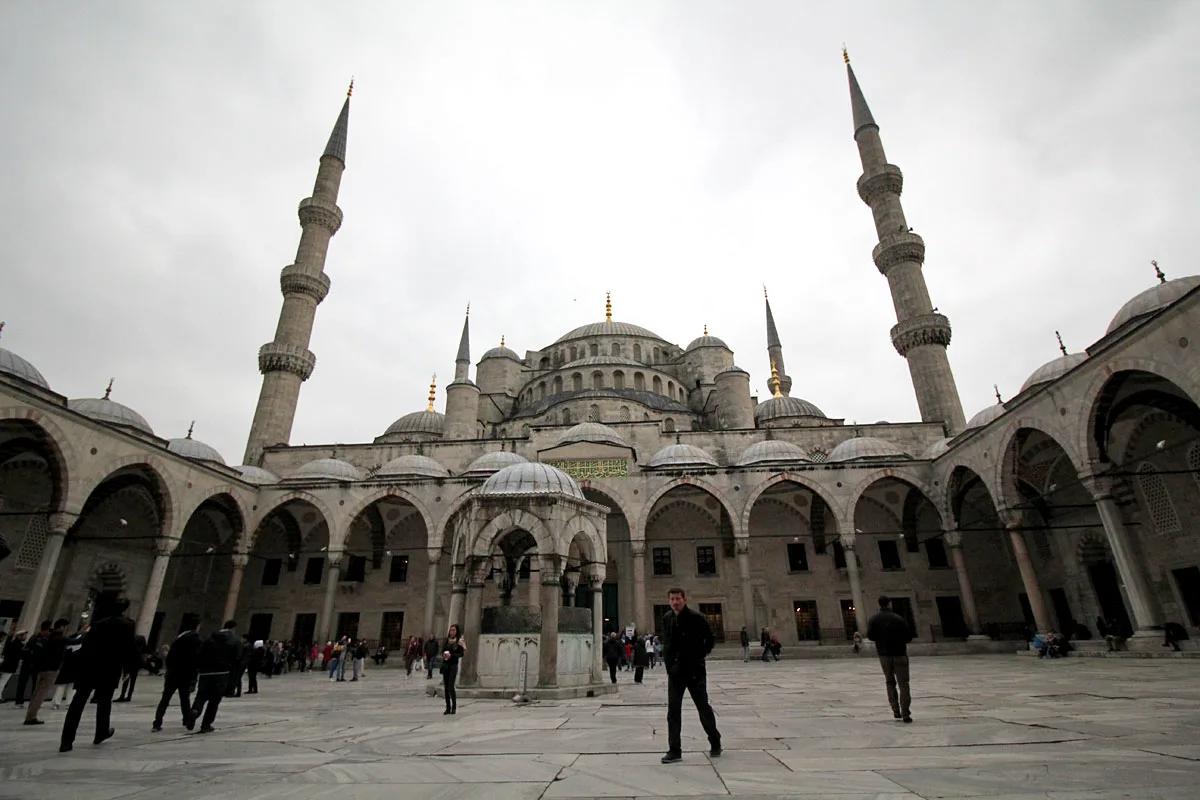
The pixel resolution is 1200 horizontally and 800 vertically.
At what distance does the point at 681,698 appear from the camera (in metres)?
3.54

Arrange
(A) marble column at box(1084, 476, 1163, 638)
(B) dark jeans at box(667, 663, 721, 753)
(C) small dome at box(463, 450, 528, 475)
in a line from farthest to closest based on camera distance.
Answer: (C) small dome at box(463, 450, 528, 475) < (A) marble column at box(1084, 476, 1163, 638) < (B) dark jeans at box(667, 663, 721, 753)

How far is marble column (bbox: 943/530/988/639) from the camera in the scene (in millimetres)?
16891

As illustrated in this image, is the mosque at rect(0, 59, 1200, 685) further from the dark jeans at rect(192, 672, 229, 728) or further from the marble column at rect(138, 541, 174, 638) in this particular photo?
the dark jeans at rect(192, 672, 229, 728)

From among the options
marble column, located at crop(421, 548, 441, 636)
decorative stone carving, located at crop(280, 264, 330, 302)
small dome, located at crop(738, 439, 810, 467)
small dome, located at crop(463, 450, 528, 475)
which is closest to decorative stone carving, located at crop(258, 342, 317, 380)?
decorative stone carving, located at crop(280, 264, 330, 302)

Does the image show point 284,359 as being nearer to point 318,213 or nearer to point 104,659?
point 318,213

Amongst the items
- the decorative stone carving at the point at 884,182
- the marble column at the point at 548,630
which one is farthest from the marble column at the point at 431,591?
the decorative stone carving at the point at 884,182

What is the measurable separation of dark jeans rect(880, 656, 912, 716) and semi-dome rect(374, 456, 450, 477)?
18208 mm

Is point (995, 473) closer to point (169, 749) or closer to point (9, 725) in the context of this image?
point (169, 749)

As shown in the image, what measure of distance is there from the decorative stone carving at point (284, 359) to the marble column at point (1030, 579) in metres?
25.1

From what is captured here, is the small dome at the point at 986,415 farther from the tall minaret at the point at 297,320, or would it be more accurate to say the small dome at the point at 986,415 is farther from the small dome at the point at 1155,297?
the tall minaret at the point at 297,320

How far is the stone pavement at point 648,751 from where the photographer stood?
9.16 ft

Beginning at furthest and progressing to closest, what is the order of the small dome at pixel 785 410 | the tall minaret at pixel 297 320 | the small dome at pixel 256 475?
the small dome at pixel 785 410, the tall minaret at pixel 297 320, the small dome at pixel 256 475

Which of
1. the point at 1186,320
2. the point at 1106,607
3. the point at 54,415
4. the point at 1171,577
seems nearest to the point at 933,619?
the point at 1106,607

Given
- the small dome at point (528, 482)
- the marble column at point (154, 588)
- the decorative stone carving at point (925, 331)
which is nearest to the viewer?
the small dome at point (528, 482)
